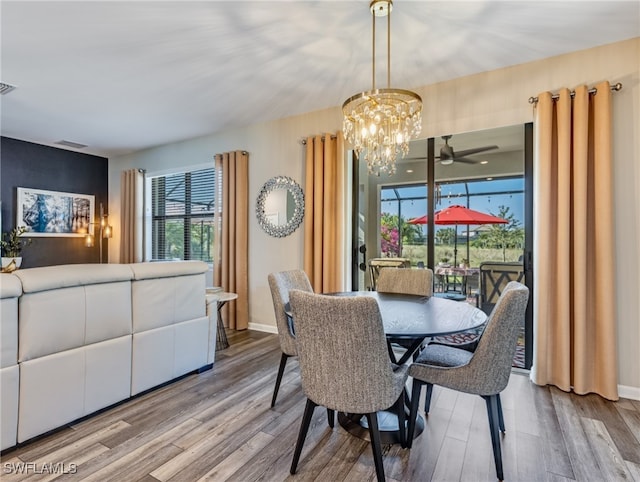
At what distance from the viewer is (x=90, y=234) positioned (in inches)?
237

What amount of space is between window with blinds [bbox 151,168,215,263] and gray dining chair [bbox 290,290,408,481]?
4.13 meters

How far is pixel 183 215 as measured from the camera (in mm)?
5746

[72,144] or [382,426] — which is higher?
[72,144]

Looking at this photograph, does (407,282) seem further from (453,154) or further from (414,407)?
(453,154)

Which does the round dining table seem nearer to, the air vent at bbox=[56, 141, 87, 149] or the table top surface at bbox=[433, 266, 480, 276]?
the table top surface at bbox=[433, 266, 480, 276]

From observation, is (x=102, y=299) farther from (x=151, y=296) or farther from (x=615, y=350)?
(x=615, y=350)

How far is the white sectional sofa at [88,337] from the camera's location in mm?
1888

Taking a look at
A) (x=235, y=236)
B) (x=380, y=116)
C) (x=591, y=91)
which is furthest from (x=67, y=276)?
(x=591, y=91)

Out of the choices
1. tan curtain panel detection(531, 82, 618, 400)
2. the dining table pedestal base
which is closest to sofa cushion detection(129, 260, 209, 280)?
the dining table pedestal base

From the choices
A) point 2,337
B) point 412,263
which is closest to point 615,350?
point 412,263

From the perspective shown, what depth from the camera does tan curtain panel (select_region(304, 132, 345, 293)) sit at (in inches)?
151

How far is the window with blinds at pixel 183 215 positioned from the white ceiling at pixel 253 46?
1.64 m

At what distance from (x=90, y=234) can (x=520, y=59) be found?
6.67m
